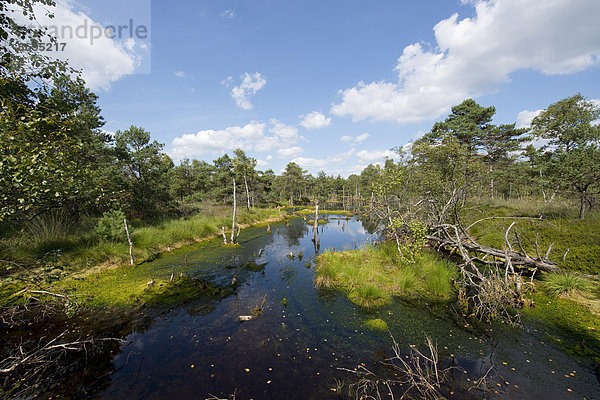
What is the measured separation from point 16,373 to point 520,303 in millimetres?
15581

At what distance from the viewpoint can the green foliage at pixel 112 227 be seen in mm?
12406

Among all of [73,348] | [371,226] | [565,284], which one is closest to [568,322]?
[565,284]

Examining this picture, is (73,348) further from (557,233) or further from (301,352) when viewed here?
(557,233)

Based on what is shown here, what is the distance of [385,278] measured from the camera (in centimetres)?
1039

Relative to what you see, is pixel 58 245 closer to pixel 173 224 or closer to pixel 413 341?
pixel 173 224

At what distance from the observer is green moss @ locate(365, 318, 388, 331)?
7.49m

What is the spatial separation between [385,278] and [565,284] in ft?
21.8

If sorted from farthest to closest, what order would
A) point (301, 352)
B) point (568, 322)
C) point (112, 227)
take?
point (112, 227), point (568, 322), point (301, 352)

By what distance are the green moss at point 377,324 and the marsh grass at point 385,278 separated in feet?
3.75

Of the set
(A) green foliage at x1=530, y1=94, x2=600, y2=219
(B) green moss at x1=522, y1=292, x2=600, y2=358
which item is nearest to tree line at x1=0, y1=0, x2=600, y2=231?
(A) green foliage at x1=530, y1=94, x2=600, y2=219

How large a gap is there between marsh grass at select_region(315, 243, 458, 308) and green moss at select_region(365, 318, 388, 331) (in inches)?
45.0

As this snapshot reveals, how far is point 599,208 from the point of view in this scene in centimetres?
1433

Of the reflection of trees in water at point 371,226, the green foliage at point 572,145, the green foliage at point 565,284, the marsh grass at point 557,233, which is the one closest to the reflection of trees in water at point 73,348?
the green foliage at point 565,284

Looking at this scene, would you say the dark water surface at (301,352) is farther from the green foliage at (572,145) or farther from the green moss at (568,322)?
the green foliage at (572,145)
